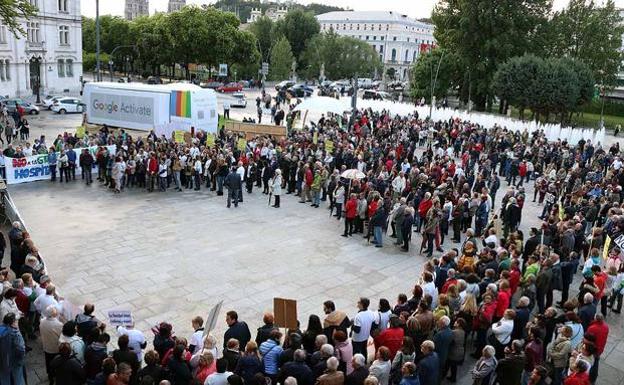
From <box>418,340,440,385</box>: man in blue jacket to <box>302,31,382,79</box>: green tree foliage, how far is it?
80.0m

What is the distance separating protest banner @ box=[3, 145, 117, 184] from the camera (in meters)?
19.1

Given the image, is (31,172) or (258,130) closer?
(31,172)

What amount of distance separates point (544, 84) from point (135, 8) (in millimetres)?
173222

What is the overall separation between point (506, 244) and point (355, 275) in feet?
11.9

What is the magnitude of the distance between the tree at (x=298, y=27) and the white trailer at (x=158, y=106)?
64.8 m

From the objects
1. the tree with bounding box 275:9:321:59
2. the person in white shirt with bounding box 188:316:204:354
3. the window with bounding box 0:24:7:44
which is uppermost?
the tree with bounding box 275:9:321:59

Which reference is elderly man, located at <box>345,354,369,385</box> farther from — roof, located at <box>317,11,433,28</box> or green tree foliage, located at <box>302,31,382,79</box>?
roof, located at <box>317,11,433,28</box>

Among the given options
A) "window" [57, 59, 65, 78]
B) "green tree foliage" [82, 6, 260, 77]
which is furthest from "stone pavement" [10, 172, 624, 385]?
"green tree foliage" [82, 6, 260, 77]

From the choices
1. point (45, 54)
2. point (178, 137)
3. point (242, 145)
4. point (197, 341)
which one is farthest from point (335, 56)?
point (197, 341)

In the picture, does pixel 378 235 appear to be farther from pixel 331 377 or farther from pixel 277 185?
pixel 331 377

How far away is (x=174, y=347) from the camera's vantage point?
22.9ft

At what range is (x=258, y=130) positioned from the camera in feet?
90.6

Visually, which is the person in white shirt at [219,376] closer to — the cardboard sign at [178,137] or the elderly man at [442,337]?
the elderly man at [442,337]

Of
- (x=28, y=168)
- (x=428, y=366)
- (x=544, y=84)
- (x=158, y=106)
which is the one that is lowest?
(x=428, y=366)
